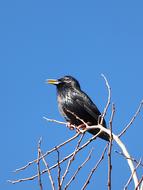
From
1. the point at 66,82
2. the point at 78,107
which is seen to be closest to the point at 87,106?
the point at 78,107

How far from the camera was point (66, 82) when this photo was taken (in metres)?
9.55

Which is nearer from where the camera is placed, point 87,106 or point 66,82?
point 87,106

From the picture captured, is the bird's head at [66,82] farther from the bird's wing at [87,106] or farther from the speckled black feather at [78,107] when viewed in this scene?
the bird's wing at [87,106]

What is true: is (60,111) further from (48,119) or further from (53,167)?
(53,167)

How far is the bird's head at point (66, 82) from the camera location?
30.9ft

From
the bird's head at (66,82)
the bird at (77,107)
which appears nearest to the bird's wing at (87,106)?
the bird at (77,107)

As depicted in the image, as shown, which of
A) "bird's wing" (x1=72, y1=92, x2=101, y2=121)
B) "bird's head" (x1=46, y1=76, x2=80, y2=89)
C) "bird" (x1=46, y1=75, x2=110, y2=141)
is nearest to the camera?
"bird" (x1=46, y1=75, x2=110, y2=141)

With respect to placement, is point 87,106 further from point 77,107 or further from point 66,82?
point 66,82

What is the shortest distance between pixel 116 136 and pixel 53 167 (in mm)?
823

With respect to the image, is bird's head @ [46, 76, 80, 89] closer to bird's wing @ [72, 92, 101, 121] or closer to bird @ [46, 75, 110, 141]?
bird @ [46, 75, 110, 141]

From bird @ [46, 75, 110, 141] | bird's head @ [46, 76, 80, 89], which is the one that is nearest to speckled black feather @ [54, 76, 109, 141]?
bird @ [46, 75, 110, 141]

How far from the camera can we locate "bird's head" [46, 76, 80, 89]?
30.9 ft

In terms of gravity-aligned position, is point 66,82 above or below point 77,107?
above

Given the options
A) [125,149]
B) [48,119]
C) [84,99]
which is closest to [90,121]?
[84,99]
